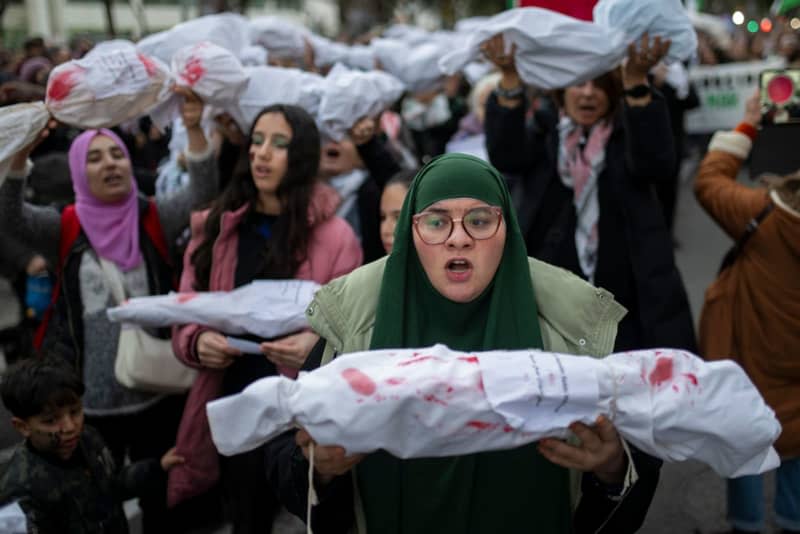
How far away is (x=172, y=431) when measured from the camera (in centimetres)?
392

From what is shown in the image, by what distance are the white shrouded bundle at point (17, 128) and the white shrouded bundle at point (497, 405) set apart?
1.62 m

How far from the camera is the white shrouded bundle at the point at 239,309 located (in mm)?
3230

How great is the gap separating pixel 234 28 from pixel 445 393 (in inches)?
130

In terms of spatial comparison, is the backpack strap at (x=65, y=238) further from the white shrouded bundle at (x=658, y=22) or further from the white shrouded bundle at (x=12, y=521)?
the white shrouded bundle at (x=658, y=22)

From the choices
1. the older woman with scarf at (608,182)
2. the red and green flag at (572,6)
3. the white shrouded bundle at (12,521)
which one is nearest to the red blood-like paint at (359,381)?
the white shrouded bundle at (12,521)

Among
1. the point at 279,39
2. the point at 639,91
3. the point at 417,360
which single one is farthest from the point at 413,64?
the point at 417,360

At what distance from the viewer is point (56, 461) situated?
113 inches

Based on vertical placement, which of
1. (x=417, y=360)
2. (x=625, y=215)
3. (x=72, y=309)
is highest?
(x=417, y=360)

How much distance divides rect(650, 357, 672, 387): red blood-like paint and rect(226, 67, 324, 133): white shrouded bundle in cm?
261

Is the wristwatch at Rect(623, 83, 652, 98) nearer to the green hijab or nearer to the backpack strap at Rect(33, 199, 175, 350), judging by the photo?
the green hijab

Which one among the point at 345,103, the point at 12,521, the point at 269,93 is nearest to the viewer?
the point at 12,521

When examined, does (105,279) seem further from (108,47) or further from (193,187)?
(108,47)

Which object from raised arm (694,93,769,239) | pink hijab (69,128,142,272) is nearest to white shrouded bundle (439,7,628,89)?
raised arm (694,93,769,239)

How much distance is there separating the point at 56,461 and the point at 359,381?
5.20 feet
